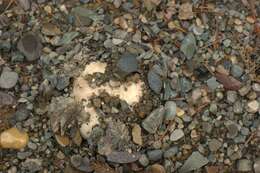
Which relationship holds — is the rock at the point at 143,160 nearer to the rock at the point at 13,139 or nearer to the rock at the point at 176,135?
the rock at the point at 176,135

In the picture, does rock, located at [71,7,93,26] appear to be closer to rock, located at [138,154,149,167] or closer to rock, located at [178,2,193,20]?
rock, located at [178,2,193,20]

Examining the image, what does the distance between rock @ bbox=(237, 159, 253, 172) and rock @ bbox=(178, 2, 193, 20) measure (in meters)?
0.88

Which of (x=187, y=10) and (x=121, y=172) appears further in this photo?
(x=187, y=10)

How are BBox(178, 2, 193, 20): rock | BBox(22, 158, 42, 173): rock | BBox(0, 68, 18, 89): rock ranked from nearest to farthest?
BBox(22, 158, 42, 173): rock
BBox(0, 68, 18, 89): rock
BBox(178, 2, 193, 20): rock

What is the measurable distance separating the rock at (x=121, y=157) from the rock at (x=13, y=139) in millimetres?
448

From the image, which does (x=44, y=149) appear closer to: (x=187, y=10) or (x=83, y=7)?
(x=83, y=7)

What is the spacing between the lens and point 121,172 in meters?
2.70

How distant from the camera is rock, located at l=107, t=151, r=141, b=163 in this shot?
269cm

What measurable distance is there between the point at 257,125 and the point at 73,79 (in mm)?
1053

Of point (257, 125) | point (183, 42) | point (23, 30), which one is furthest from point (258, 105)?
point (23, 30)

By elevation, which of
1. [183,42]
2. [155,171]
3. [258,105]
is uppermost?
[183,42]

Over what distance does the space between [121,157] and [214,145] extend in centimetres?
52

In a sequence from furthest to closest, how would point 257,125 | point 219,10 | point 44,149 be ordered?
1. point 219,10
2. point 257,125
3. point 44,149

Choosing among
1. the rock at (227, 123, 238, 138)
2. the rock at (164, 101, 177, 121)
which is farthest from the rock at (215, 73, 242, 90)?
the rock at (164, 101, 177, 121)
